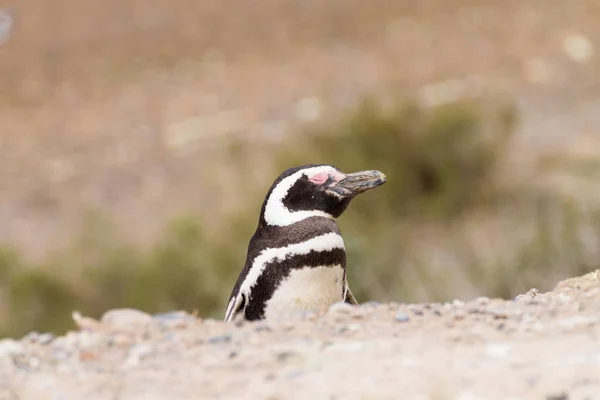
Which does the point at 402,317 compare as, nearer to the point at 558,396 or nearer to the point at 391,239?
the point at 558,396

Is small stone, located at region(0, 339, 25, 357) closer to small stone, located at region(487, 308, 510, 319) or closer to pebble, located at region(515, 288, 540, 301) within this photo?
small stone, located at region(487, 308, 510, 319)

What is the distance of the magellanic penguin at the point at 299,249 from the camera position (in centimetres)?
456

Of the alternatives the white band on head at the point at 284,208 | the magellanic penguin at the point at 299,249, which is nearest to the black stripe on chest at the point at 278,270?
the magellanic penguin at the point at 299,249

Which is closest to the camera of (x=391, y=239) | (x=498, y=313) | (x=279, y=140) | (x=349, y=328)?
(x=349, y=328)

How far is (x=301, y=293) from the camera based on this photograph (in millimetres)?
4570

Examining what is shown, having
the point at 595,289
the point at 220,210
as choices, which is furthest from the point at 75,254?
the point at 595,289

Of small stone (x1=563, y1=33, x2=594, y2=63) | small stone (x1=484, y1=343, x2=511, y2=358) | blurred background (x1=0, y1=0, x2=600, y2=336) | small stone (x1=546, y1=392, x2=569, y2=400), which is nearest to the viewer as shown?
small stone (x1=546, y1=392, x2=569, y2=400)

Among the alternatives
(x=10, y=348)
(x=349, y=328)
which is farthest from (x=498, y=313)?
(x=10, y=348)

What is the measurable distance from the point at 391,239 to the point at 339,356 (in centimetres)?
714

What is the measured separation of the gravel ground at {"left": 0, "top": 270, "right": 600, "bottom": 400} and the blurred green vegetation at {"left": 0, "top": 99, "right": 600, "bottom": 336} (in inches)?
178

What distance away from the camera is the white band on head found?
4703 millimetres

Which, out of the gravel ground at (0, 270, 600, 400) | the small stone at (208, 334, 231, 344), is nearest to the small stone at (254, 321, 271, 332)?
the gravel ground at (0, 270, 600, 400)

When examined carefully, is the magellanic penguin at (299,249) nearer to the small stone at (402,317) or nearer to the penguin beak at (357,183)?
the penguin beak at (357,183)

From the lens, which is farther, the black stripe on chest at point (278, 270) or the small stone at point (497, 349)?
the black stripe on chest at point (278, 270)
